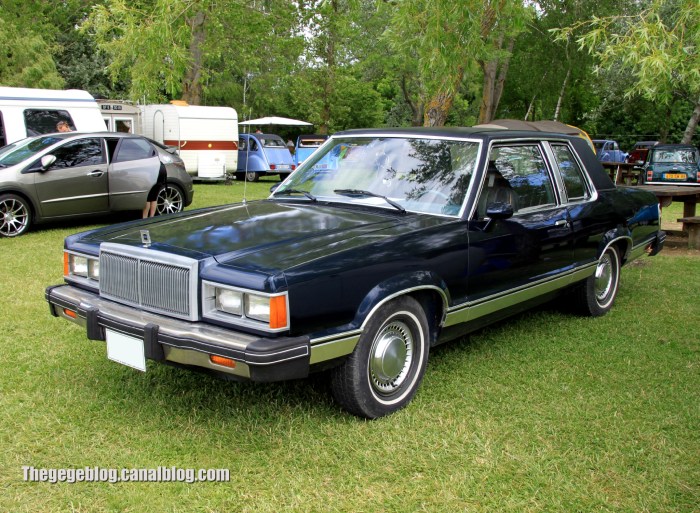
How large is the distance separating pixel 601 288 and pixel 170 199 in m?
7.88

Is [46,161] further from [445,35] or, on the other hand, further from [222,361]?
[222,361]

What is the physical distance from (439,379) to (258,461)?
1.56 m

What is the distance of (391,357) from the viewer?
3.84 meters

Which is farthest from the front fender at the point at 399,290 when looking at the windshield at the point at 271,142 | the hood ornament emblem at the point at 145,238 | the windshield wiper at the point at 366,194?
the windshield at the point at 271,142

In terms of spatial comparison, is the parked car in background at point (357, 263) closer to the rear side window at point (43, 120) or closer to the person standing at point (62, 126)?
the person standing at point (62, 126)

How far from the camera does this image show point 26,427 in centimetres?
365

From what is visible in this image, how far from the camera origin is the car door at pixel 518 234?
4434mm

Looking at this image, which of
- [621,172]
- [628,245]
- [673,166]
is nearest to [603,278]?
[628,245]

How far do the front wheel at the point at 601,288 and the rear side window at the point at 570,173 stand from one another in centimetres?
68

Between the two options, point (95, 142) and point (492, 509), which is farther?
point (95, 142)

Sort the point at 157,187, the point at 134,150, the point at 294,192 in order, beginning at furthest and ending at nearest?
1. the point at 157,187
2. the point at 134,150
3. the point at 294,192

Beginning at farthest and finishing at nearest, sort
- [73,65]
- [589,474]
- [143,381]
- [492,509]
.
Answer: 1. [73,65]
2. [143,381]
3. [589,474]
4. [492,509]

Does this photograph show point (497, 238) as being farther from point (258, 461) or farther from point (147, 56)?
point (147, 56)

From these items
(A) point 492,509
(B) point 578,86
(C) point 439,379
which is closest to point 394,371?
(C) point 439,379
